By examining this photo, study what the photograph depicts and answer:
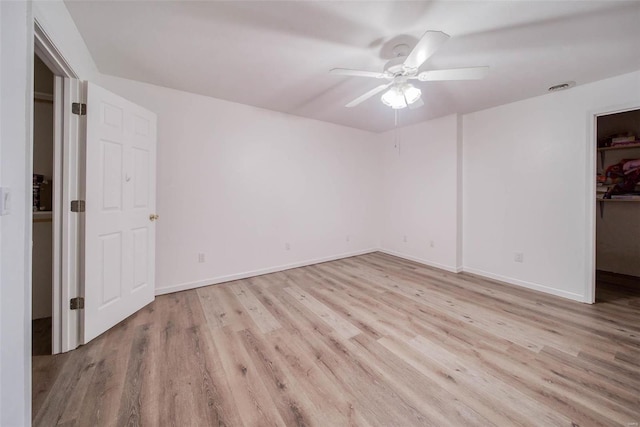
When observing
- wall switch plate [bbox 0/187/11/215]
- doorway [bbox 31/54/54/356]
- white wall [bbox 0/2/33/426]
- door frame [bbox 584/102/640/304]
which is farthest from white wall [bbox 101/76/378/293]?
door frame [bbox 584/102/640/304]

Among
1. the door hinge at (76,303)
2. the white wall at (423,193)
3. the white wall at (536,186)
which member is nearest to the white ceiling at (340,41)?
the white wall at (536,186)

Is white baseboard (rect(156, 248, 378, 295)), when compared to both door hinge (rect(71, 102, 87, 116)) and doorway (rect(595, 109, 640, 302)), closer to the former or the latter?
door hinge (rect(71, 102, 87, 116))

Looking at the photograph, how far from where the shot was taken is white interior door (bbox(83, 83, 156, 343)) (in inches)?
72.5

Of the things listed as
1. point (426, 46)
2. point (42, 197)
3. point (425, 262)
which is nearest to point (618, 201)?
point (425, 262)

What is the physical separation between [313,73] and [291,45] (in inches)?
18.7

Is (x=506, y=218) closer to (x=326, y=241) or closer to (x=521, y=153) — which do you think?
(x=521, y=153)

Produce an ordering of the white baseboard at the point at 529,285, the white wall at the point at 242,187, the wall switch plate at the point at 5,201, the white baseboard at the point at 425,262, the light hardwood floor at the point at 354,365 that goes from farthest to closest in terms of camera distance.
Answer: the white baseboard at the point at 425,262 → the white wall at the point at 242,187 → the white baseboard at the point at 529,285 → the light hardwood floor at the point at 354,365 → the wall switch plate at the point at 5,201

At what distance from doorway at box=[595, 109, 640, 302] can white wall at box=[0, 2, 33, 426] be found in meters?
5.30

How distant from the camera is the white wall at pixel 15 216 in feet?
3.00

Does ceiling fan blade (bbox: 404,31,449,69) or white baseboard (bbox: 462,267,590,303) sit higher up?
ceiling fan blade (bbox: 404,31,449,69)

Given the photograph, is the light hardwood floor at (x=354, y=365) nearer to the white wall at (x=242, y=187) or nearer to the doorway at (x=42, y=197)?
the white wall at (x=242, y=187)

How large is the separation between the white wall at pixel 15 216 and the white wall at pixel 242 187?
5.78 feet

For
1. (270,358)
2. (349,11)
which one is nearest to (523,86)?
(349,11)

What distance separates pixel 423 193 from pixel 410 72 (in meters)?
2.53
